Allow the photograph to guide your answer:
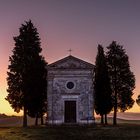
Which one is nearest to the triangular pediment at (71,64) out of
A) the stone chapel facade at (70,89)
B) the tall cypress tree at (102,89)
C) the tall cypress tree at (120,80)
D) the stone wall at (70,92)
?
the stone chapel facade at (70,89)

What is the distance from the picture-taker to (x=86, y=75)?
44.8m

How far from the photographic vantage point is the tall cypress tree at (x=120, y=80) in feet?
174

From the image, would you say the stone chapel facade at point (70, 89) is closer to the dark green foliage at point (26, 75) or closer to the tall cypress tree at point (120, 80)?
the dark green foliage at point (26, 75)

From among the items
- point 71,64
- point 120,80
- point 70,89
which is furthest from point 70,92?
point 120,80

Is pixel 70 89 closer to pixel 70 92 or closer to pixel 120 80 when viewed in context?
pixel 70 92

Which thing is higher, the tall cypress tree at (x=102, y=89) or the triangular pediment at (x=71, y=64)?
the triangular pediment at (x=71, y=64)

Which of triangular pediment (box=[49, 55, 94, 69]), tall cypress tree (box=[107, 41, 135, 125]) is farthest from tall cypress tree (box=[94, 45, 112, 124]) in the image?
triangular pediment (box=[49, 55, 94, 69])

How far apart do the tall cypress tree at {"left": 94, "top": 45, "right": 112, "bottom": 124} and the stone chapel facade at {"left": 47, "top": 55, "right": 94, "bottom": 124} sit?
244 inches

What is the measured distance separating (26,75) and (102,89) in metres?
10.6

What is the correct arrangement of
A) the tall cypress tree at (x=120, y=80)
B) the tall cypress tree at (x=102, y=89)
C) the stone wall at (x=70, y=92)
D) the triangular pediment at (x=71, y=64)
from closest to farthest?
1. the stone wall at (x=70, y=92)
2. the triangular pediment at (x=71, y=64)
3. the tall cypress tree at (x=102, y=89)
4. the tall cypress tree at (x=120, y=80)

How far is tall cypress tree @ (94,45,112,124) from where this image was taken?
50.5 metres

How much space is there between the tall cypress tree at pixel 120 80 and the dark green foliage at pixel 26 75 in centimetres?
1035

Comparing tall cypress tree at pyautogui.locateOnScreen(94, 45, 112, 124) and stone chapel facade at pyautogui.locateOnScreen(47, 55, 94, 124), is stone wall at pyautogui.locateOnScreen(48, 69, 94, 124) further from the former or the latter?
tall cypress tree at pyautogui.locateOnScreen(94, 45, 112, 124)

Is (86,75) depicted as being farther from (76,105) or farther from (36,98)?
(36,98)
